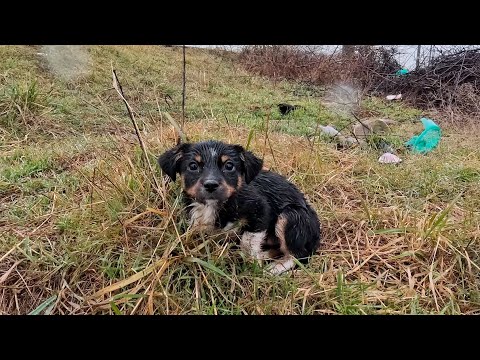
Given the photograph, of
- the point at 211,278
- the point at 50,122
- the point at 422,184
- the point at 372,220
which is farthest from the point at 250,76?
the point at 211,278

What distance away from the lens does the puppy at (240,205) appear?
2701mm

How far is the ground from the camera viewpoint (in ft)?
8.01

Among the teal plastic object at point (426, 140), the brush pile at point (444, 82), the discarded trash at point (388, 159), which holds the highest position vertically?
the brush pile at point (444, 82)

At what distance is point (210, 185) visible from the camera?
2.54 metres

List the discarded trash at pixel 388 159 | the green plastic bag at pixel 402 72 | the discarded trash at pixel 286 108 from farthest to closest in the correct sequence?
1. the green plastic bag at pixel 402 72
2. the discarded trash at pixel 286 108
3. the discarded trash at pixel 388 159

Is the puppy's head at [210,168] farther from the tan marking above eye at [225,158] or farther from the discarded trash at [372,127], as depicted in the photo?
the discarded trash at [372,127]

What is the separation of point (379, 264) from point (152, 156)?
1.97 m

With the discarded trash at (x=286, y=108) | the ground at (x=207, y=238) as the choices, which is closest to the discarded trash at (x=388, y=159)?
the ground at (x=207, y=238)

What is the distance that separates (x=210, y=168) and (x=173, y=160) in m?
0.30

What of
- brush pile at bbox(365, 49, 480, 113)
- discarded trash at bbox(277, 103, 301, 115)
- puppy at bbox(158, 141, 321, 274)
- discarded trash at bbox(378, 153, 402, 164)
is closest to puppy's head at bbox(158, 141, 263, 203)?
puppy at bbox(158, 141, 321, 274)

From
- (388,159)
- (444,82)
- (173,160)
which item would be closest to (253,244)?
(173,160)

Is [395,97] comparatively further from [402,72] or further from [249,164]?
[249,164]

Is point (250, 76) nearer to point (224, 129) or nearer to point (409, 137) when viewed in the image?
point (409, 137)

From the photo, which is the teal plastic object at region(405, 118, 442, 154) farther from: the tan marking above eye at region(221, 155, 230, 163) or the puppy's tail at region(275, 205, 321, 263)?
the tan marking above eye at region(221, 155, 230, 163)
